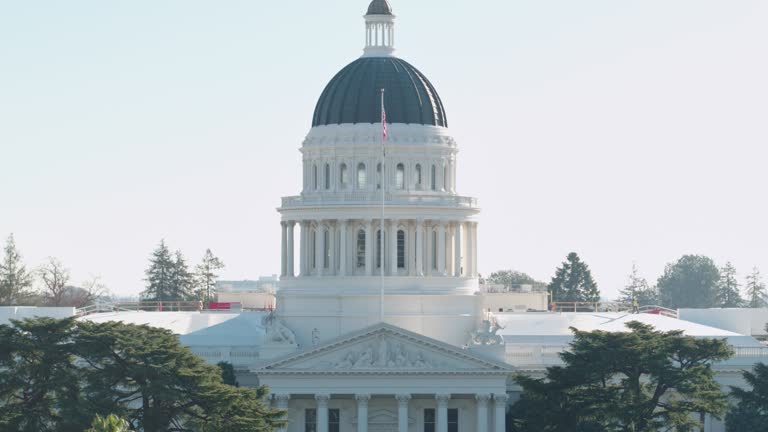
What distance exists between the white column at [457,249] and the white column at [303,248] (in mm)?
10727

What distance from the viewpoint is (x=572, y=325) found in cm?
17075

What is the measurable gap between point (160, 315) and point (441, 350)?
105 feet

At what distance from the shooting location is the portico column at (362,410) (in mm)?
154250

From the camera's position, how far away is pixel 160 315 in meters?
178

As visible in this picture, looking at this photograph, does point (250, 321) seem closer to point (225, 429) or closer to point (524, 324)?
point (524, 324)

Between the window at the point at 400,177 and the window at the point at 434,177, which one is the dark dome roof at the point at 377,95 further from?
the window at the point at 400,177

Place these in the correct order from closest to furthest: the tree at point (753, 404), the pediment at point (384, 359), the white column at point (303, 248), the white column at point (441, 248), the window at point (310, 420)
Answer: the tree at point (753, 404)
the pediment at point (384, 359)
the window at point (310, 420)
the white column at point (441, 248)
the white column at point (303, 248)

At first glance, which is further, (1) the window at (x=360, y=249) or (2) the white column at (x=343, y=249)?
(1) the window at (x=360, y=249)

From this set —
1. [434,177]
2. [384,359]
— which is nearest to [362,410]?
[384,359]

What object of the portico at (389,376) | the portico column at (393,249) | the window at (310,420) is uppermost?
the portico column at (393,249)

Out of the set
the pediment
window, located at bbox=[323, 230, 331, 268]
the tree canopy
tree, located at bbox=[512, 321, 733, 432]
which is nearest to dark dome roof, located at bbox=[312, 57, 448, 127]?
window, located at bbox=[323, 230, 331, 268]

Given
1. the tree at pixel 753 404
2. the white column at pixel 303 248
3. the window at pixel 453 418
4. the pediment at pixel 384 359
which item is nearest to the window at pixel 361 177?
the white column at pixel 303 248

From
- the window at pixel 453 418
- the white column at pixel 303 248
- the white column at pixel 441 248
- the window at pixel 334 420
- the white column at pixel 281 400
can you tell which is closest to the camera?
the white column at pixel 281 400

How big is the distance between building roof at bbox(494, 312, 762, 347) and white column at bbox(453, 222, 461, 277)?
5.35 m
